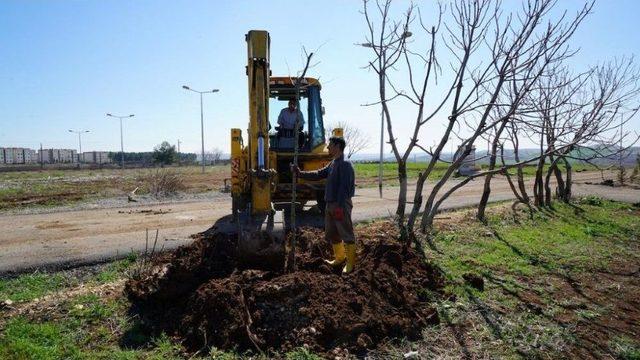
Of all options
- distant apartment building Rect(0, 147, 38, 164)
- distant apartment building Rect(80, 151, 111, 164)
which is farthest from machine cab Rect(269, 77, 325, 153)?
distant apartment building Rect(80, 151, 111, 164)

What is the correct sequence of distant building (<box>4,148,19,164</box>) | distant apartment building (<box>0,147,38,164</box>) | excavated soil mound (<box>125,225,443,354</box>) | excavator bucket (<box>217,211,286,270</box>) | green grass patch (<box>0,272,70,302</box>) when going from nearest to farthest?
excavated soil mound (<box>125,225,443,354</box>) < green grass patch (<box>0,272,70,302</box>) < excavator bucket (<box>217,211,286,270</box>) < distant apartment building (<box>0,147,38,164</box>) < distant building (<box>4,148,19,164</box>)

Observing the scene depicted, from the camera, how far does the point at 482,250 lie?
7750 millimetres

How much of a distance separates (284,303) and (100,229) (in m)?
6.59

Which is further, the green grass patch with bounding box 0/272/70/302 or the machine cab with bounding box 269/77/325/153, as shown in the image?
the machine cab with bounding box 269/77/325/153

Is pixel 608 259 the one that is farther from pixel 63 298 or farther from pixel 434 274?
pixel 63 298

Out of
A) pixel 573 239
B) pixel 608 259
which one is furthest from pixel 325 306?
pixel 573 239

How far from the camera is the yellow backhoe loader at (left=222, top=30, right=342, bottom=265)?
5.73m

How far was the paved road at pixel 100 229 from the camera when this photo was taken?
24.2ft

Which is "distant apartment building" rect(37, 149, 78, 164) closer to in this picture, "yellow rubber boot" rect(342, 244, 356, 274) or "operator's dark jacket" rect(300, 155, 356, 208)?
"operator's dark jacket" rect(300, 155, 356, 208)

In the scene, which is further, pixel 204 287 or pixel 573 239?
pixel 573 239

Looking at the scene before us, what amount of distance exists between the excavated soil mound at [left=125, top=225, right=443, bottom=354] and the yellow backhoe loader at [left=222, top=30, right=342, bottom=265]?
1.39 ft

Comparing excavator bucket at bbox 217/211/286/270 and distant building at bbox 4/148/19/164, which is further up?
distant building at bbox 4/148/19/164

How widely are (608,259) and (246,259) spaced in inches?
244

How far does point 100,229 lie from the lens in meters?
9.70
